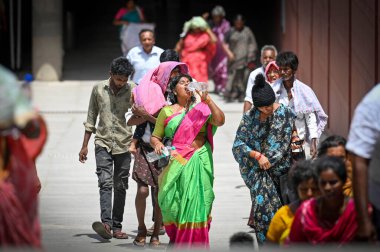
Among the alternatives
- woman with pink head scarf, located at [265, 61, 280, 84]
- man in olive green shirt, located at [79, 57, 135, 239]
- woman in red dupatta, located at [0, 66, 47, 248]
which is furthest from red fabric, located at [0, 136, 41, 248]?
woman with pink head scarf, located at [265, 61, 280, 84]

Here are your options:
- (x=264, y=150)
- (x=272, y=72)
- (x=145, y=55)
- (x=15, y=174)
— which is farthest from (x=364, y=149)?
(x=145, y=55)

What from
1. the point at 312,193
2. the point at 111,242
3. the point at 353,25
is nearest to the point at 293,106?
the point at 111,242

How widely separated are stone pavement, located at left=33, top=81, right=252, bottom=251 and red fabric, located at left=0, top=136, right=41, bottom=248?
334 cm

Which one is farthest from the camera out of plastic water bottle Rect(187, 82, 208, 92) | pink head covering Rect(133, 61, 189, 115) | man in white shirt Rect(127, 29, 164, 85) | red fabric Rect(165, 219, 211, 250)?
man in white shirt Rect(127, 29, 164, 85)

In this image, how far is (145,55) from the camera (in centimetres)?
1494

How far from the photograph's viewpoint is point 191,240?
9789mm

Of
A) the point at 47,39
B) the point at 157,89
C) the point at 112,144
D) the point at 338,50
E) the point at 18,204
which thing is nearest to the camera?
the point at 18,204

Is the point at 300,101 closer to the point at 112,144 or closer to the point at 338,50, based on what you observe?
the point at 112,144

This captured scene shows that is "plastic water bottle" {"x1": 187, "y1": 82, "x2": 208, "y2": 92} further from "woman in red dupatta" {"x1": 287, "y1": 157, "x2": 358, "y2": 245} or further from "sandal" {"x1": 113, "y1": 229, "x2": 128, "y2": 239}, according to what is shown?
"woman in red dupatta" {"x1": 287, "y1": 157, "x2": 358, "y2": 245}

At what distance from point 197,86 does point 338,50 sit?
301 inches

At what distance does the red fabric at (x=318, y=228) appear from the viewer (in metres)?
6.61

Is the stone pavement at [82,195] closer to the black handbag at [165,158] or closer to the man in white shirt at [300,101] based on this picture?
the black handbag at [165,158]

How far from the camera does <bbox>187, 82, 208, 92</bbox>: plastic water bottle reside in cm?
968

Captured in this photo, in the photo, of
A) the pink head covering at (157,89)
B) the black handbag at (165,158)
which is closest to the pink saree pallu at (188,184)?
the black handbag at (165,158)
